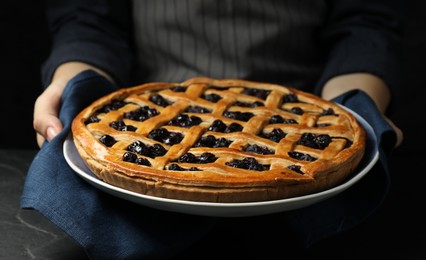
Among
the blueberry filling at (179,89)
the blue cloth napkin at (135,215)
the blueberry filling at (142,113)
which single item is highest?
the blueberry filling at (142,113)

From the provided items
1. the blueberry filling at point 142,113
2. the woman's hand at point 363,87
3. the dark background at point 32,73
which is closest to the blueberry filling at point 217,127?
the blueberry filling at point 142,113

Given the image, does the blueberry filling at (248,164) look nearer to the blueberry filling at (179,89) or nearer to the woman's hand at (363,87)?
the blueberry filling at (179,89)

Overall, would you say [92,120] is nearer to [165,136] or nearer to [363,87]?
[165,136]

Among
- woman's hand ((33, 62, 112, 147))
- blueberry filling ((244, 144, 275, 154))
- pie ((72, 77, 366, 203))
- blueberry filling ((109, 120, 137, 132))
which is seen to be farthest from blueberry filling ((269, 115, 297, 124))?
woman's hand ((33, 62, 112, 147))

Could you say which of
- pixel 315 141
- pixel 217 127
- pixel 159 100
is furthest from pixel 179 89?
pixel 315 141

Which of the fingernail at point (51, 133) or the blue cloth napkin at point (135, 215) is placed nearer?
the blue cloth napkin at point (135, 215)

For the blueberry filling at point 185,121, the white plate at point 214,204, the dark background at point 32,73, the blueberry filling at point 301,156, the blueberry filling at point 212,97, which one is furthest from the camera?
the dark background at point 32,73

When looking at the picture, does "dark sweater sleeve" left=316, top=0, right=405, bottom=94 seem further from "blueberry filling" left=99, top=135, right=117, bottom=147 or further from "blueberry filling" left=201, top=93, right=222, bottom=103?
"blueberry filling" left=99, top=135, right=117, bottom=147
